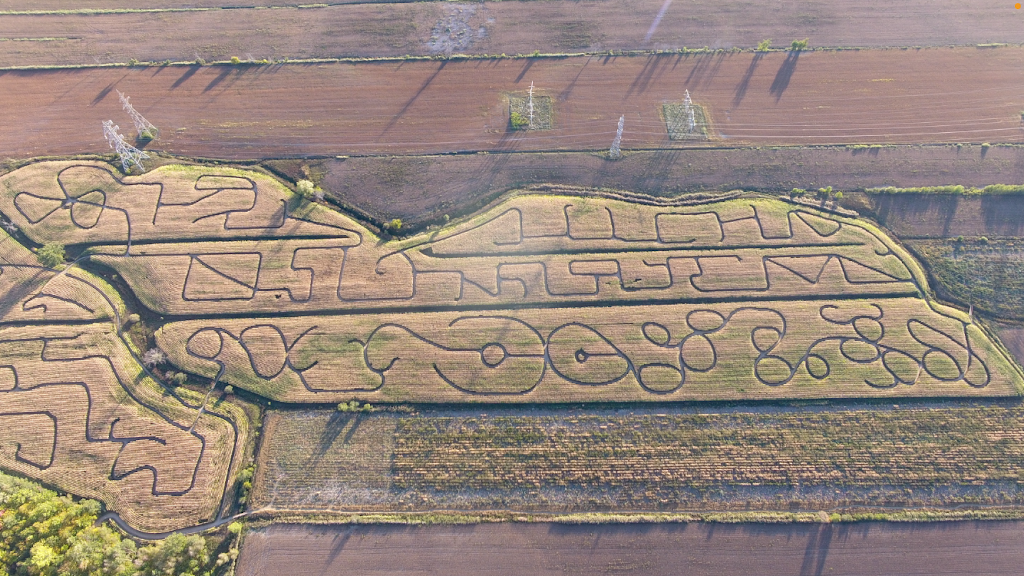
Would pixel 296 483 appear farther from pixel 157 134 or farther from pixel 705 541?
pixel 157 134

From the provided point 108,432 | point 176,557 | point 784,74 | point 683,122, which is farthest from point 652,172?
point 108,432

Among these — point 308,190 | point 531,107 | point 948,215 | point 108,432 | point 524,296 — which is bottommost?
point 108,432

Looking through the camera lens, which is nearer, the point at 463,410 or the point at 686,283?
the point at 463,410

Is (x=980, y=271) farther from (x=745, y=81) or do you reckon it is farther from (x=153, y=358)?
(x=153, y=358)

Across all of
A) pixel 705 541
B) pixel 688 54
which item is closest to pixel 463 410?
pixel 705 541

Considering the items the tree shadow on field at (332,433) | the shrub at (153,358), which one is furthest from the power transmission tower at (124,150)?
the tree shadow on field at (332,433)

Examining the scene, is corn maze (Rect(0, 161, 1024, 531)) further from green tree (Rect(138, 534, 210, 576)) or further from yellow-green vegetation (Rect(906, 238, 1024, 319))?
yellow-green vegetation (Rect(906, 238, 1024, 319))

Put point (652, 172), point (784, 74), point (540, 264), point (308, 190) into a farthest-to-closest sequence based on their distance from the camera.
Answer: point (784, 74) < point (652, 172) < point (308, 190) < point (540, 264)
